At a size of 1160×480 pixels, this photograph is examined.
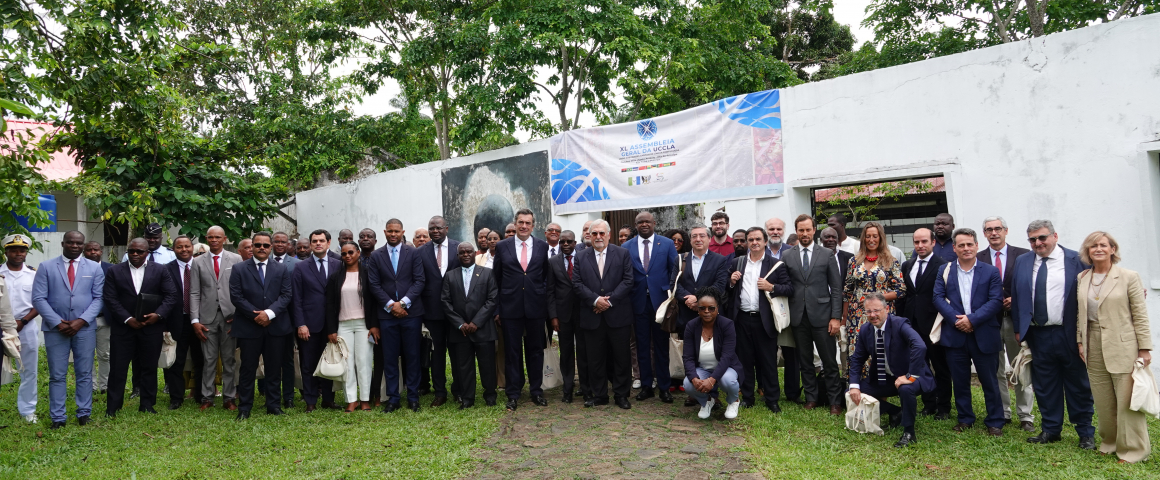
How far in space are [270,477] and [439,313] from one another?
2.42 metres

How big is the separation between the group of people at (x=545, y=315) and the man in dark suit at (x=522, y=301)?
15mm

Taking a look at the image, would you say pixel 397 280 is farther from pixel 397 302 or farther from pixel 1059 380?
pixel 1059 380

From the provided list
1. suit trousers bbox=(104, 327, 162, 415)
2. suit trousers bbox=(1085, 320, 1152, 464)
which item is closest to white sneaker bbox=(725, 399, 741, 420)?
suit trousers bbox=(1085, 320, 1152, 464)

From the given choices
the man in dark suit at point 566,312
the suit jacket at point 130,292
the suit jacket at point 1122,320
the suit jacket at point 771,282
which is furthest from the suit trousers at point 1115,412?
the suit jacket at point 130,292

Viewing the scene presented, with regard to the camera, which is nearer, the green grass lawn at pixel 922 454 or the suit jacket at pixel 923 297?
the green grass lawn at pixel 922 454

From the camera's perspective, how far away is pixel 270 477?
498 cm

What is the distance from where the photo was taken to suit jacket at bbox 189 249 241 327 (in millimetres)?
7250

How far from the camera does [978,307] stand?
18.7 ft

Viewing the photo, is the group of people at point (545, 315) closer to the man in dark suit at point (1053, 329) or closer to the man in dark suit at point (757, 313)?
the man in dark suit at point (757, 313)

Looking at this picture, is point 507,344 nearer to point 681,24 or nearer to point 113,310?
point 113,310

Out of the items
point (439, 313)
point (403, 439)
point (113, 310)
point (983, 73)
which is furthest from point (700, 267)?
point (113, 310)

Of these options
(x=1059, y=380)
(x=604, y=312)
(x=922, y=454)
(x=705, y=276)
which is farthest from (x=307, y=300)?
(x=1059, y=380)

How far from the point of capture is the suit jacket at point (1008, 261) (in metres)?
5.89

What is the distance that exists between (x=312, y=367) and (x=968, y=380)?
18.9 ft
